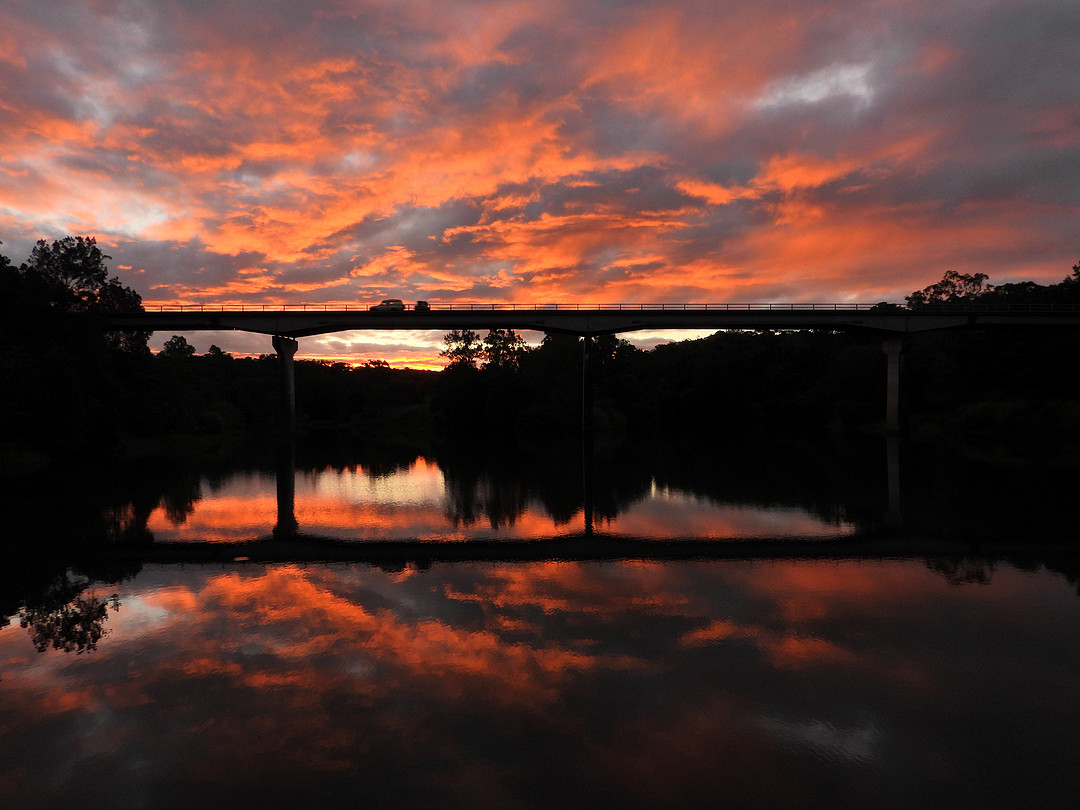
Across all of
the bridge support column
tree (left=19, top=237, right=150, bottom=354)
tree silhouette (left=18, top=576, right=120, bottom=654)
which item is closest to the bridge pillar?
the bridge support column

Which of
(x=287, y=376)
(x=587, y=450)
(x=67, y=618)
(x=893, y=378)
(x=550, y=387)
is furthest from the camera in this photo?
(x=550, y=387)

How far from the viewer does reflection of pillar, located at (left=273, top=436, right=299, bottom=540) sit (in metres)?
18.7

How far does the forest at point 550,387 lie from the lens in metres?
46.7

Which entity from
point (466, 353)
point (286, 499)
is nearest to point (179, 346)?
point (466, 353)

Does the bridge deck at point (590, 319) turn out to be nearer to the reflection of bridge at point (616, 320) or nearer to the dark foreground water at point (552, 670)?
the reflection of bridge at point (616, 320)

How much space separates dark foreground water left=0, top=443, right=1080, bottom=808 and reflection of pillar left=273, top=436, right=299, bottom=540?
3.27 ft

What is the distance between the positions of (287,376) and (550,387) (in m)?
40.4

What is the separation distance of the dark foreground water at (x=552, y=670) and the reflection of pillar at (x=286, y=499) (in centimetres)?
100

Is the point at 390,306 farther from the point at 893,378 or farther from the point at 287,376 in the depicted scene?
the point at 893,378

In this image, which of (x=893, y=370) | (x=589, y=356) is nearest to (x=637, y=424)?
(x=589, y=356)

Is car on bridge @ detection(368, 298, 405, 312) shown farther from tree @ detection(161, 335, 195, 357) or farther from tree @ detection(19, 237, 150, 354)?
tree @ detection(161, 335, 195, 357)

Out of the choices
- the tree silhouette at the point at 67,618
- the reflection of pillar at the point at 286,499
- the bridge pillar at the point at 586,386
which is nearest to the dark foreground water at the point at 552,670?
the tree silhouette at the point at 67,618

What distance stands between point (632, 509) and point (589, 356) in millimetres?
56394

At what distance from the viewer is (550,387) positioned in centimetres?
9862
